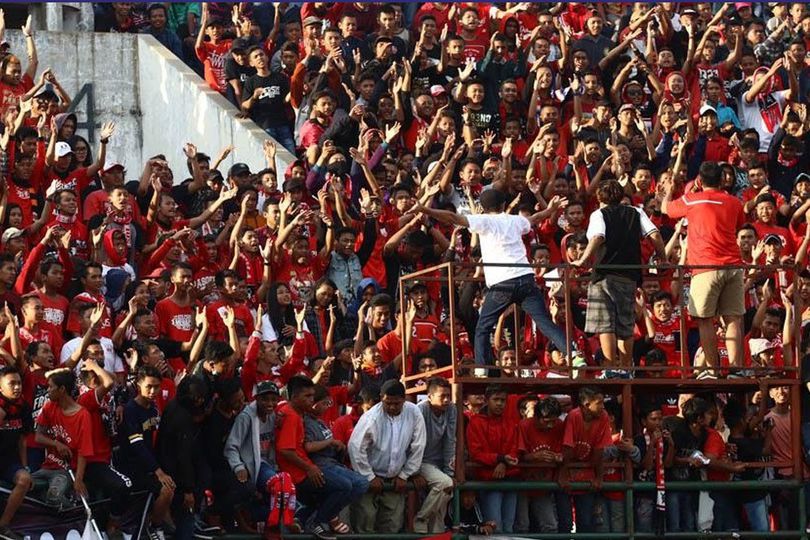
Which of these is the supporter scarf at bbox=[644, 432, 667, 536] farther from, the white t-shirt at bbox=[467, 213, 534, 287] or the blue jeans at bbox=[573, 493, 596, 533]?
the white t-shirt at bbox=[467, 213, 534, 287]

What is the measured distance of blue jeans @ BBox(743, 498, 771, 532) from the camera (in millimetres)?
21125

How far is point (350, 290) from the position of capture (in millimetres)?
23516

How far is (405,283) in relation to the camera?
23172 millimetres

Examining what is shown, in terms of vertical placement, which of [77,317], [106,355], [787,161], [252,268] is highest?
[787,161]

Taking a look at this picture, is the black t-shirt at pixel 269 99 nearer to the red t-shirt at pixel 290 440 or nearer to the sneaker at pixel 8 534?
the red t-shirt at pixel 290 440

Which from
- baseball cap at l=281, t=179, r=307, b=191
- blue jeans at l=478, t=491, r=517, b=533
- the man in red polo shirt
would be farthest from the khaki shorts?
baseball cap at l=281, t=179, r=307, b=191

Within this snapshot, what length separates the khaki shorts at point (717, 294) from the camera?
20.5 metres

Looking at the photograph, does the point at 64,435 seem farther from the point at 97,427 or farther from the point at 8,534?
the point at 8,534

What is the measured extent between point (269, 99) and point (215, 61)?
4.42ft

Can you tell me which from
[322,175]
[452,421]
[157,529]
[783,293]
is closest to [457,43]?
[322,175]

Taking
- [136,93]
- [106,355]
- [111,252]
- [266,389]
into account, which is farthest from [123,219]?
[136,93]

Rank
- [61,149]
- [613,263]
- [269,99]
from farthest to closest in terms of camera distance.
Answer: [269,99]
[61,149]
[613,263]

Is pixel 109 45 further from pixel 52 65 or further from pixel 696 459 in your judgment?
pixel 696 459

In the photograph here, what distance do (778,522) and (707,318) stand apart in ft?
7.02
